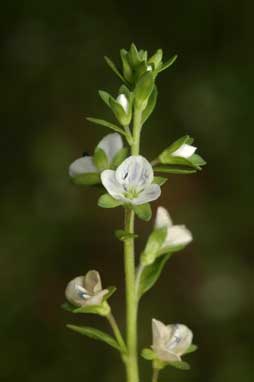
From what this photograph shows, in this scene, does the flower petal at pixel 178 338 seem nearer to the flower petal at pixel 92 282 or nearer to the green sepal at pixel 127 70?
the flower petal at pixel 92 282

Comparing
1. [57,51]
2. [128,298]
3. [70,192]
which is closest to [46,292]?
[70,192]

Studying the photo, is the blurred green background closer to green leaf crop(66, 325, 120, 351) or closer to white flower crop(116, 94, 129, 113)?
green leaf crop(66, 325, 120, 351)

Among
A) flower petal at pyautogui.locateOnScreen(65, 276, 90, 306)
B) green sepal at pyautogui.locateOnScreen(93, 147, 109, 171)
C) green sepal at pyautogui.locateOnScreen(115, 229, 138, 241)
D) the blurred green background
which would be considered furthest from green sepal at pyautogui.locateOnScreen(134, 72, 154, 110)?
the blurred green background

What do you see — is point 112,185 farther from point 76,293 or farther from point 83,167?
point 76,293

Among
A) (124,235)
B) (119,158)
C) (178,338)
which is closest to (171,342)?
(178,338)

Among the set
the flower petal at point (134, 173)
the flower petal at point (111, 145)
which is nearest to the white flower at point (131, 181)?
the flower petal at point (134, 173)

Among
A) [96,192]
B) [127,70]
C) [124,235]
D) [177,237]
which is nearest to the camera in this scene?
[124,235]

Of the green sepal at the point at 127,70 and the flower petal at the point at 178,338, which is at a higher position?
the green sepal at the point at 127,70

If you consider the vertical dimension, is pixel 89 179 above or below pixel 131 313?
above
